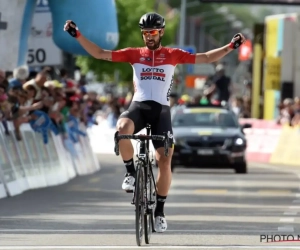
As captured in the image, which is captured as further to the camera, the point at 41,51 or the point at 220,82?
the point at 220,82

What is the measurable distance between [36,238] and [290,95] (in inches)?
2141

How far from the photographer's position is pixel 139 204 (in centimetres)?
1262

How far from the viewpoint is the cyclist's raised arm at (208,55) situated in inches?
540

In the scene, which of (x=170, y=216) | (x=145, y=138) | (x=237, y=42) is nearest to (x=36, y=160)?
(x=170, y=216)

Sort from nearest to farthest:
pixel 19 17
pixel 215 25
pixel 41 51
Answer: pixel 19 17 → pixel 41 51 → pixel 215 25

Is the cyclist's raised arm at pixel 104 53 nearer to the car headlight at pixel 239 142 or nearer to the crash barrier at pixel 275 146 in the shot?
the car headlight at pixel 239 142

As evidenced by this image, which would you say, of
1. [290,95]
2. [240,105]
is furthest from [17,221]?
[290,95]

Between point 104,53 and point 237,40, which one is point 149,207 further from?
point 237,40

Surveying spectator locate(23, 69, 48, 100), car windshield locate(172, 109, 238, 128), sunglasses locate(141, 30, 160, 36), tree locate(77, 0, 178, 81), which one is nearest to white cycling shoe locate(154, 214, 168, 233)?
sunglasses locate(141, 30, 160, 36)

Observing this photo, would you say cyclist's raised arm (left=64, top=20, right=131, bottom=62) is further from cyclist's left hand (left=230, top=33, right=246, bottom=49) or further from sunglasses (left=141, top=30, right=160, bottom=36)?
cyclist's left hand (left=230, top=33, right=246, bottom=49)

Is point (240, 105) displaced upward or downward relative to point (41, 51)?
downward

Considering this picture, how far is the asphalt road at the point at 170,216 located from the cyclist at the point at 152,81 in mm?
657

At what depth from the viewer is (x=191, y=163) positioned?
98.0ft

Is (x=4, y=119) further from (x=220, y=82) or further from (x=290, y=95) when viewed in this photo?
(x=290, y=95)
